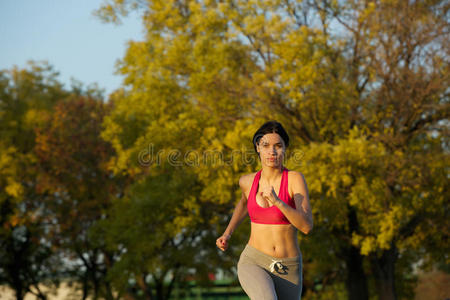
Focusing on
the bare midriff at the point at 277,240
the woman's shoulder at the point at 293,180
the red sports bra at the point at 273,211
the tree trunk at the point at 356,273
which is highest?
the woman's shoulder at the point at 293,180

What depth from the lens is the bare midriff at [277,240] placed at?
4.40 metres

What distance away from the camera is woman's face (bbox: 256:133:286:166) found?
4.55 metres

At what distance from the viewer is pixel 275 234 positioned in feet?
14.5

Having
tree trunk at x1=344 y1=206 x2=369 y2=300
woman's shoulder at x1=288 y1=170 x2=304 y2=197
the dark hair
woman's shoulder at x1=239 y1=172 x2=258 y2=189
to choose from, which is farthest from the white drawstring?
tree trunk at x1=344 y1=206 x2=369 y2=300

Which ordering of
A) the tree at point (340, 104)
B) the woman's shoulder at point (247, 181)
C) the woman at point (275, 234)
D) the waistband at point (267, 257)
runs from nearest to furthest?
the woman at point (275, 234) < the waistband at point (267, 257) < the woman's shoulder at point (247, 181) < the tree at point (340, 104)

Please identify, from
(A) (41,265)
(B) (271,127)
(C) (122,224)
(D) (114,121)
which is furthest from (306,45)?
(A) (41,265)

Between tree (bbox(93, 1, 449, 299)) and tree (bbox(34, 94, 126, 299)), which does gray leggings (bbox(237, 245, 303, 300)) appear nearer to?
tree (bbox(93, 1, 449, 299))

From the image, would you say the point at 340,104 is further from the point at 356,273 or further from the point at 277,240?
the point at 277,240

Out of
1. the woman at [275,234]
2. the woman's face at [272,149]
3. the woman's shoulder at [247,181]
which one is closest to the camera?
the woman at [275,234]

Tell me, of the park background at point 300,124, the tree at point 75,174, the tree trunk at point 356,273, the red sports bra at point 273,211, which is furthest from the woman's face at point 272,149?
the tree at point 75,174

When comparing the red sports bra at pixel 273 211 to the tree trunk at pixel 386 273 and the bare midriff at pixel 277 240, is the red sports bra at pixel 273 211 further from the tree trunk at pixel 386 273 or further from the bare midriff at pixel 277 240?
the tree trunk at pixel 386 273

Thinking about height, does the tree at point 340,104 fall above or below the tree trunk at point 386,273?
above

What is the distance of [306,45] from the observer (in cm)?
1656

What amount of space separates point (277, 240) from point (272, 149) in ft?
2.22
